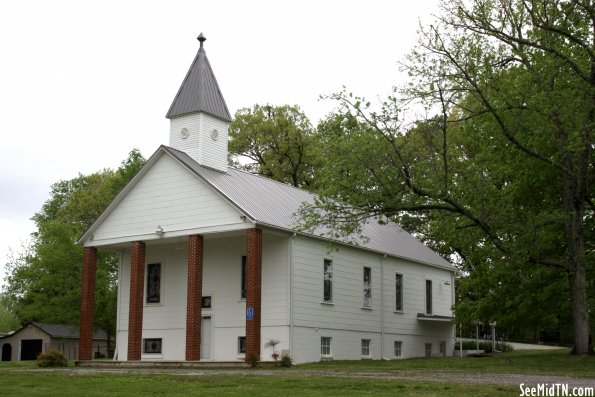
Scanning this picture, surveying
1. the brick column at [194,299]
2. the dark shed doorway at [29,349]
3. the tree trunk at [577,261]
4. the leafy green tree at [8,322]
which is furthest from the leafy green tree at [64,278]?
the leafy green tree at [8,322]

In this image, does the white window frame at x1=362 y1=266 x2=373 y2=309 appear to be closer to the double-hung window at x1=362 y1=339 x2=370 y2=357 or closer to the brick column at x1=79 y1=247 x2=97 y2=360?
the double-hung window at x1=362 y1=339 x2=370 y2=357

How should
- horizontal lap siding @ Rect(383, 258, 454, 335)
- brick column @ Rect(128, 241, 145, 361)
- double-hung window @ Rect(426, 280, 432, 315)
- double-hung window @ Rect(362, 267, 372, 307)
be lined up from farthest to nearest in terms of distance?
double-hung window @ Rect(426, 280, 432, 315) → horizontal lap siding @ Rect(383, 258, 454, 335) → double-hung window @ Rect(362, 267, 372, 307) → brick column @ Rect(128, 241, 145, 361)

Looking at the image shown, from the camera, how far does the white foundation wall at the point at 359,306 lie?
31297 millimetres

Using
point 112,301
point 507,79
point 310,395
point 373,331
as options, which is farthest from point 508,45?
point 112,301

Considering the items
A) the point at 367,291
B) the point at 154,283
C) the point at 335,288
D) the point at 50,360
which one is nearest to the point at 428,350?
the point at 367,291

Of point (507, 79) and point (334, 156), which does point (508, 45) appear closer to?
point (507, 79)

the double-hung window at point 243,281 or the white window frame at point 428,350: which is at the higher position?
the double-hung window at point 243,281

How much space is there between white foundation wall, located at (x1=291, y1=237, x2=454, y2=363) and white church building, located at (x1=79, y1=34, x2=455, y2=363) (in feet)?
0.26

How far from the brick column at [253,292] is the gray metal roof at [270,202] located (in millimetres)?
920

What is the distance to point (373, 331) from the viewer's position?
119ft

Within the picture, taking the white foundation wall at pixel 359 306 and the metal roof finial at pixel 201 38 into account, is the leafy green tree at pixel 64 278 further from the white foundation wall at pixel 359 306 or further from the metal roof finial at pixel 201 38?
the white foundation wall at pixel 359 306

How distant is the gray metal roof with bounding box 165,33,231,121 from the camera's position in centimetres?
3416

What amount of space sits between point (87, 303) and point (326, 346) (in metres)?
10.9

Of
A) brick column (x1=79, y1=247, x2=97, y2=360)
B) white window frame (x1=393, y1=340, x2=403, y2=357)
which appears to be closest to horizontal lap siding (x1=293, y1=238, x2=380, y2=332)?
white window frame (x1=393, y1=340, x2=403, y2=357)
